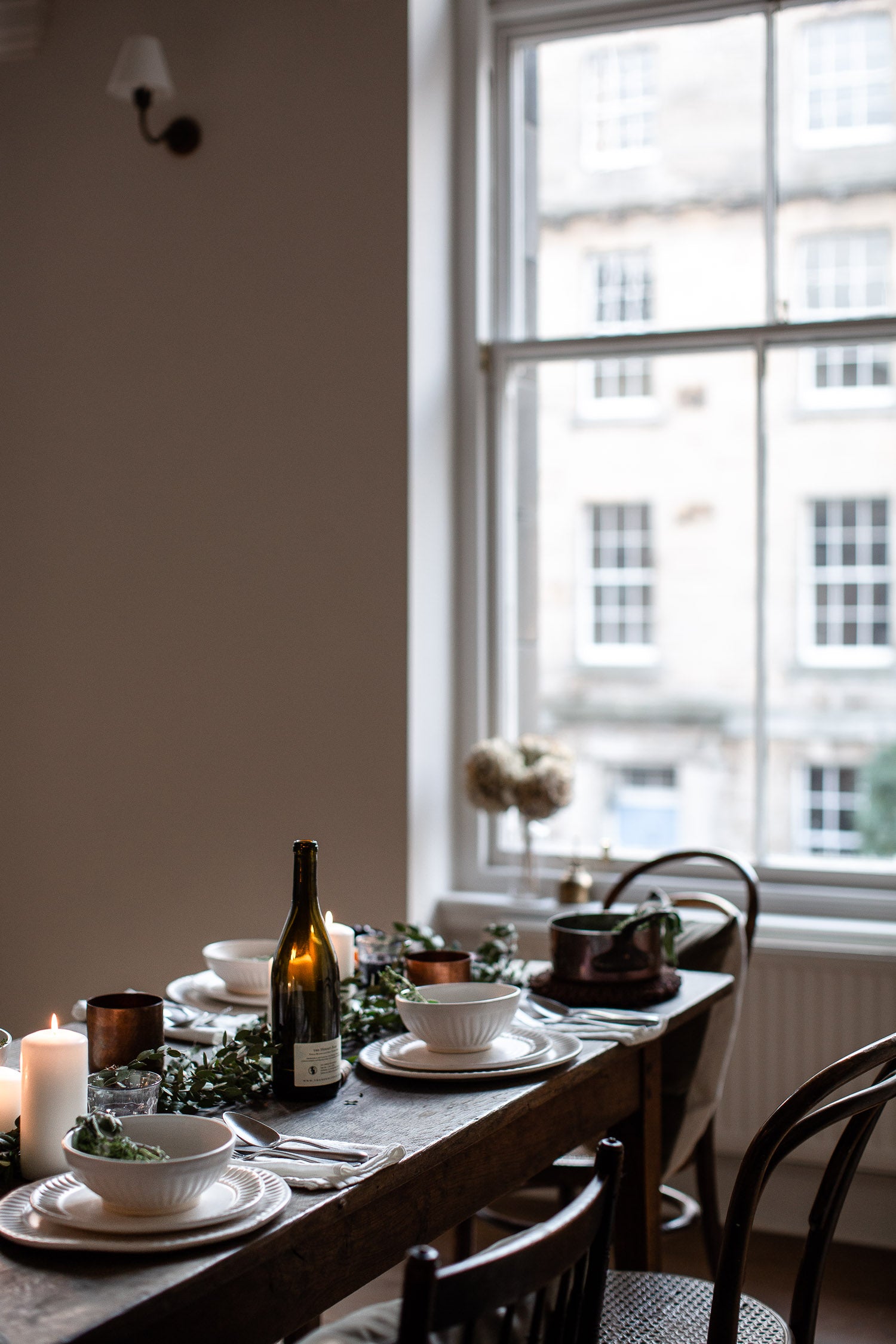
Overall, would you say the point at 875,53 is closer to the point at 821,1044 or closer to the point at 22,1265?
the point at 821,1044

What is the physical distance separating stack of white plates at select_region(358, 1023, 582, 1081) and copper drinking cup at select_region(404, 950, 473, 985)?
113mm

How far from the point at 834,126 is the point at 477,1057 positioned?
281 centimetres

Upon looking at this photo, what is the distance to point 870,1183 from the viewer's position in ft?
10.1

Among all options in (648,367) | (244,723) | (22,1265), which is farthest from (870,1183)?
(648,367)

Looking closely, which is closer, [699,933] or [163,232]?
[699,933]

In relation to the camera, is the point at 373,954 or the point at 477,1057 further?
the point at 373,954

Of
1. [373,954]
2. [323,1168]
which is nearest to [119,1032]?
[323,1168]

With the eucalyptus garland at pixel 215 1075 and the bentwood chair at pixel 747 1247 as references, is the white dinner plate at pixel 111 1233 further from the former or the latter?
the bentwood chair at pixel 747 1247

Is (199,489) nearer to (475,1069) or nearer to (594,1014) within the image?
(594,1014)

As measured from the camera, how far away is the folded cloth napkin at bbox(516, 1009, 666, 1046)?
1.81 metres

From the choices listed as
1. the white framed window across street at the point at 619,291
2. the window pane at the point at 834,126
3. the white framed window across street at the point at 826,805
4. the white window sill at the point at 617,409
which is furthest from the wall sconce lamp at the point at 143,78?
the white window sill at the point at 617,409

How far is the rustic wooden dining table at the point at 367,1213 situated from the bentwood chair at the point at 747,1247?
7.8 inches

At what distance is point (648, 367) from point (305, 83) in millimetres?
6496

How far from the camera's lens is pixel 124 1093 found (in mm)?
1356
